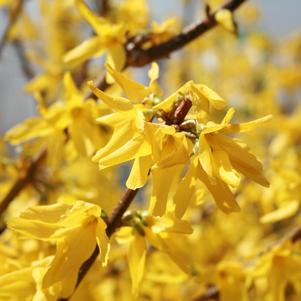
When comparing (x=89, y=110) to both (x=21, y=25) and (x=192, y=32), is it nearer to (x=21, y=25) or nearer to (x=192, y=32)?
Answer: (x=192, y=32)

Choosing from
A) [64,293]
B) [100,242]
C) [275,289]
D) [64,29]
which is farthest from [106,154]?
[64,29]

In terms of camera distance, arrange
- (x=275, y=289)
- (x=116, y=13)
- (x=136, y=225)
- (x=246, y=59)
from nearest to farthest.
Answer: (x=136, y=225) < (x=275, y=289) < (x=116, y=13) < (x=246, y=59)

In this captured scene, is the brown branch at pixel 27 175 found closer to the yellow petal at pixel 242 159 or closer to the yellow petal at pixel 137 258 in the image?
the yellow petal at pixel 137 258

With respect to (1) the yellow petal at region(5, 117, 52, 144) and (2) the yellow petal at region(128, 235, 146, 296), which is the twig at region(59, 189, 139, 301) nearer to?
(2) the yellow petal at region(128, 235, 146, 296)

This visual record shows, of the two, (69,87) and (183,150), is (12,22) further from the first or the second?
(183,150)

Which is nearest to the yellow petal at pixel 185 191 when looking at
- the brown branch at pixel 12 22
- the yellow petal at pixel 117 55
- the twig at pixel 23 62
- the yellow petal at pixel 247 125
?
the yellow petal at pixel 247 125

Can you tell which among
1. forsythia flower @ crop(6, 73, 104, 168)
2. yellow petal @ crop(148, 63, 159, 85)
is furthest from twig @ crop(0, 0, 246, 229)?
yellow petal @ crop(148, 63, 159, 85)

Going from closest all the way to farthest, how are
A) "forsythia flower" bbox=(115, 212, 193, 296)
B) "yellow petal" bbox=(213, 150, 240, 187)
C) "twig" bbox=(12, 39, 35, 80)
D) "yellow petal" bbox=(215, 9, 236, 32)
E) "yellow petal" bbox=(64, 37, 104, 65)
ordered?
"yellow petal" bbox=(213, 150, 240, 187), "forsythia flower" bbox=(115, 212, 193, 296), "yellow petal" bbox=(215, 9, 236, 32), "yellow petal" bbox=(64, 37, 104, 65), "twig" bbox=(12, 39, 35, 80)
